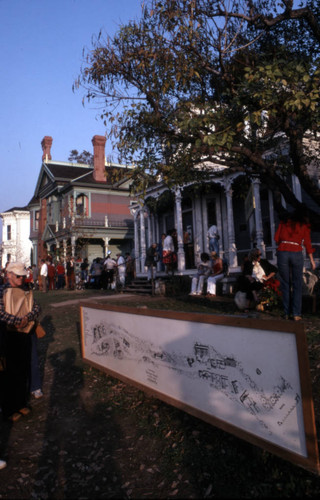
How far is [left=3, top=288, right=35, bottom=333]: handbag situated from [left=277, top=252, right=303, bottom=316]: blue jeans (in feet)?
14.8

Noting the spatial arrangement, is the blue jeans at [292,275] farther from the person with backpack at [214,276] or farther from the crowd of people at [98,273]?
the crowd of people at [98,273]

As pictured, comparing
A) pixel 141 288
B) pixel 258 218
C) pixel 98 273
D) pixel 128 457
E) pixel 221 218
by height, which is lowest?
pixel 128 457

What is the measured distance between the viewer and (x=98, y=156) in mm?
32812

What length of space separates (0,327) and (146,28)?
22.3 feet

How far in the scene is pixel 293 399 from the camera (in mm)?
2412

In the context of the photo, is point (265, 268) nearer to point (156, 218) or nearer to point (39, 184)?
point (156, 218)

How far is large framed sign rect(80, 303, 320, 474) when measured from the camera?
2.38 m

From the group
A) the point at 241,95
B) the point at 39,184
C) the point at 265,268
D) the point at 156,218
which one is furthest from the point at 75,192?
the point at 241,95

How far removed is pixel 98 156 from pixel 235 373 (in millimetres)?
32118

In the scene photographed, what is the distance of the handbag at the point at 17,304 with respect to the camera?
439 centimetres

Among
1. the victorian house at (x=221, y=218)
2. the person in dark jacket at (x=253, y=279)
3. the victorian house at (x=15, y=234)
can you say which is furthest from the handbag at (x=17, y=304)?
the victorian house at (x=15, y=234)

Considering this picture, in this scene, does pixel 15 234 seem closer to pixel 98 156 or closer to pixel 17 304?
pixel 98 156

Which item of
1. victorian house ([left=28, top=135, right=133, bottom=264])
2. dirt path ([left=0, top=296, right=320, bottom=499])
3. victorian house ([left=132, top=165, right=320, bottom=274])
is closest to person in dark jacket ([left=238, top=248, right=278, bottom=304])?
victorian house ([left=132, top=165, right=320, bottom=274])

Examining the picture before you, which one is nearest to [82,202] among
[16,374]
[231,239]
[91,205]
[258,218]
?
[91,205]
